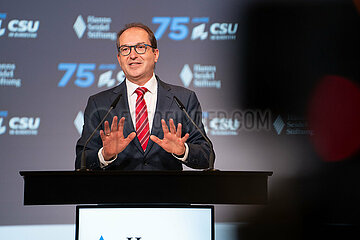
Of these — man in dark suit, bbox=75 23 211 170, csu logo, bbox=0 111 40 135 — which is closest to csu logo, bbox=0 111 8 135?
csu logo, bbox=0 111 40 135

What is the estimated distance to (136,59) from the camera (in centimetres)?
273

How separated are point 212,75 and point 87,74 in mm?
1139

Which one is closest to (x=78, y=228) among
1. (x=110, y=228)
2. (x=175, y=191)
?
(x=110, y=228)

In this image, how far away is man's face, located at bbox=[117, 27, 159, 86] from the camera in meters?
2.70

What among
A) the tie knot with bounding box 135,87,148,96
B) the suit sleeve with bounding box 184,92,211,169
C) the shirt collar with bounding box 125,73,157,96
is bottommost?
the suit sleeve with bounding box 184,92,211,169

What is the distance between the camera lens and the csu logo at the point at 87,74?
3826 millimetres

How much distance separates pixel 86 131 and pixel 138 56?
24.5 inches

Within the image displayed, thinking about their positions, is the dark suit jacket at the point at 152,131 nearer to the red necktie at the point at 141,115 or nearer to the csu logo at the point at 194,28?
the red necktie at the point at 141,115

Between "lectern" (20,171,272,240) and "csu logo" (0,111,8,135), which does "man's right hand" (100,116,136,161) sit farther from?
"csu logo" (0,111,8,135)

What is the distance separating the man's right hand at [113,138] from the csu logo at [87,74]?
186 cm

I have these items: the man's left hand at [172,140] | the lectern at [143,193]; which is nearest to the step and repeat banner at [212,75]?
the man's left hand at [172,140]

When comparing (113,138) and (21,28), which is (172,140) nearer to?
(113,138)

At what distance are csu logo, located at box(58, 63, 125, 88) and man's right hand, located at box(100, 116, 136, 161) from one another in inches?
73.3

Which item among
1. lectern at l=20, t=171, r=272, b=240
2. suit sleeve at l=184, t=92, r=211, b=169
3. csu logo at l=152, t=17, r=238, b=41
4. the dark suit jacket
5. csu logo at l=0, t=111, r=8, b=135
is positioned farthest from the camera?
csu logo at l=152, t=17, r=238, b=41
